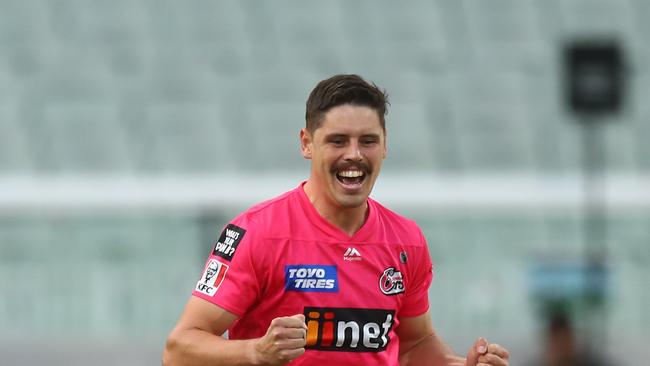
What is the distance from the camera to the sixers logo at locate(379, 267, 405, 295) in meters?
4.84

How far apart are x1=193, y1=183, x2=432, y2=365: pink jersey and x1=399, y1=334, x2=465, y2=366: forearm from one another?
223mm

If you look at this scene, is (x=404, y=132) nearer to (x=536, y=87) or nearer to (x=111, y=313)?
(x=536, y=87)

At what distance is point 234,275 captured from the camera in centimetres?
461

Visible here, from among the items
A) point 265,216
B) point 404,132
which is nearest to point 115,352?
point 404,132

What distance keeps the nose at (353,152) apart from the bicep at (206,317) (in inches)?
23.9

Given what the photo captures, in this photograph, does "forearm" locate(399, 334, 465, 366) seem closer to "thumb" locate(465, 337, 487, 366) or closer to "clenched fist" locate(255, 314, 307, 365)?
"thumb" locate(465, 337, 487, 366)

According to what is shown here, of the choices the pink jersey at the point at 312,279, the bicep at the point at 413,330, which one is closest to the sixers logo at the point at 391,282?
the pink jersey at the point at 312,279

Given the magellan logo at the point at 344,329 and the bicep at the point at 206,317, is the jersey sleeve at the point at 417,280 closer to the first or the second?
the magellan logo at the point at 344,329

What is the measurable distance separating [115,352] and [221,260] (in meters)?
12.6

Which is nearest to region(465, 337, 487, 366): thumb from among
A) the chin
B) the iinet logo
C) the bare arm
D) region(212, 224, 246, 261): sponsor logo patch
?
the iinet logo

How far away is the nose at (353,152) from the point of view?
4.60m

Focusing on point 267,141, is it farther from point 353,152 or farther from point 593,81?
point 353,152

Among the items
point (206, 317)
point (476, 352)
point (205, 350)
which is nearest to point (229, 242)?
point (206, 317)

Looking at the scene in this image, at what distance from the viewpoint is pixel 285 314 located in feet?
15.3
